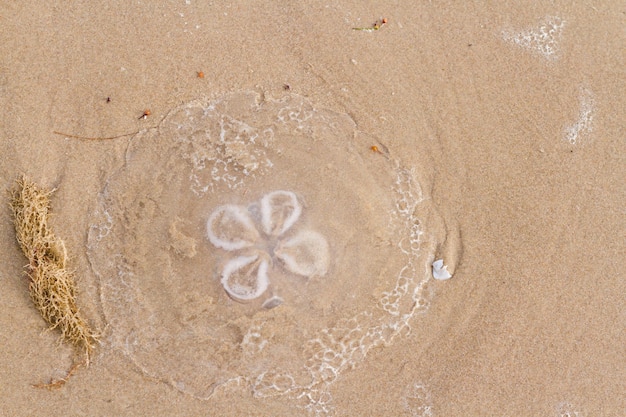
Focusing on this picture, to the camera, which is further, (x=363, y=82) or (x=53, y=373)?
(x=363, y=82)

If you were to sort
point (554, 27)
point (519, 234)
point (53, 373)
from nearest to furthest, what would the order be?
point (53, 373) → point (519, 234) → point (554, 27)

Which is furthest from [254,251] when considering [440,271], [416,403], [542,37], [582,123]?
[542,37]

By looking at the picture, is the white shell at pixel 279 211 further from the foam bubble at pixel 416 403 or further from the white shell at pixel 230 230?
the foam bubble at pixel 416 403

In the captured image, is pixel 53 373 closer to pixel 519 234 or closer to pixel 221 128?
pixel 221 128

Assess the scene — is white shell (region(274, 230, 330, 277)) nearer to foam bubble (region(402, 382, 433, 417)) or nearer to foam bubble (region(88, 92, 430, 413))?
foam bubble (region(88, 92, 430, 413))

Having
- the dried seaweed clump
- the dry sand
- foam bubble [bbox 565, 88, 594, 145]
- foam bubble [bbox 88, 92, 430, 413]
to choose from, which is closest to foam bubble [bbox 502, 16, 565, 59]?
the dry sand

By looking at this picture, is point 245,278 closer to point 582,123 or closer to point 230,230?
point 230,230

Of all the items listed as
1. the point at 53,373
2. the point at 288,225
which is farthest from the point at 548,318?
the point at 53,373
